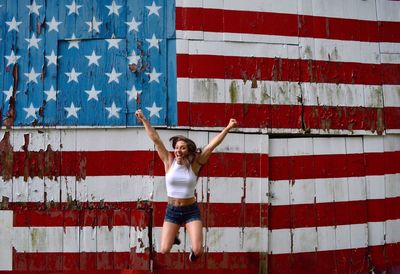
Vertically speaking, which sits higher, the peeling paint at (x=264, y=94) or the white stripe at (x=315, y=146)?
the peeling paint at (x=264, y=94)

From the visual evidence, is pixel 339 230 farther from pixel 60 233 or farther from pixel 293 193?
pixel 60 233

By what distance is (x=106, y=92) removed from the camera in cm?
705

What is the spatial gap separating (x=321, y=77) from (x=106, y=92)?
2844 mm

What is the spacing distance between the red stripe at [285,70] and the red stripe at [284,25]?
0.37 meters

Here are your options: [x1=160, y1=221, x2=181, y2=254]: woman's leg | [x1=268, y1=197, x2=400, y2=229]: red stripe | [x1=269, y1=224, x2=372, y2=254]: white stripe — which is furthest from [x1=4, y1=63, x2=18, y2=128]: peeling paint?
[x1=269, y1=224, x2=372, y2=254]: white stripe

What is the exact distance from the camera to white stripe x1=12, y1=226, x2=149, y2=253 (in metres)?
6.83

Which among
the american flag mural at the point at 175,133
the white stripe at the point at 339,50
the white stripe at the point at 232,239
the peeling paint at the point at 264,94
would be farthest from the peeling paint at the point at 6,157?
the white stripe at the point at 339,50

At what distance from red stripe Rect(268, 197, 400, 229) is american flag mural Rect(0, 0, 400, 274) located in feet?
0.06

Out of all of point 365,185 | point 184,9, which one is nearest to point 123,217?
point 184,9

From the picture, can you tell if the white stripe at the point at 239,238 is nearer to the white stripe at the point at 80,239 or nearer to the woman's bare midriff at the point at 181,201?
the white stripe at the point at 80,239

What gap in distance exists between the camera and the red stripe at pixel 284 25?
7191mm

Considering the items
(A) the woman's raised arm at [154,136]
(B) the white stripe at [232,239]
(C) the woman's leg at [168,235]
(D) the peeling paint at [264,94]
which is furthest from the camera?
(D) the peeling paint at [264,94]

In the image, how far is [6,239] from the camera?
681cm

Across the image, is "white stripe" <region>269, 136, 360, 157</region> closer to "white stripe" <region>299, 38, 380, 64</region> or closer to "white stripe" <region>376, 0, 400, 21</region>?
"white stripe" <region>299, 38, 380, 64</region>
